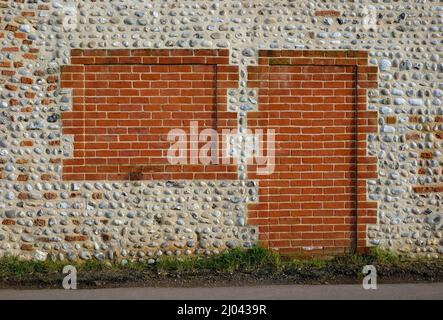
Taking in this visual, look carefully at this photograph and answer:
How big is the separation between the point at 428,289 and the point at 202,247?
2700 millimetres

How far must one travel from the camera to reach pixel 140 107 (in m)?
8.59

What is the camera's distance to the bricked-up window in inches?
334

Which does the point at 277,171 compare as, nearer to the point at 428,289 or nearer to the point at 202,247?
the point at 202,247

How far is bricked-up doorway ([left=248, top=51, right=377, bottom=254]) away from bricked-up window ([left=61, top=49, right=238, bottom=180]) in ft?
1.73

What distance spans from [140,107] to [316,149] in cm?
228

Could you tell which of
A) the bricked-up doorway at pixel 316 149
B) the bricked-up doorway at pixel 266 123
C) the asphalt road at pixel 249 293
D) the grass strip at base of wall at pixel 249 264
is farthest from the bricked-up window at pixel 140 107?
the asphalt road at pixel 249 293

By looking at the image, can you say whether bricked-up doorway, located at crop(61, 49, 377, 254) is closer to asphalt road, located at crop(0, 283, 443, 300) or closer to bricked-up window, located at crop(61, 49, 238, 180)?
bricked-up window, located at crop(61, 49, 238, 180)

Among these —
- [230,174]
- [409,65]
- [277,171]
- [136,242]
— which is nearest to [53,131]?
[136,242]

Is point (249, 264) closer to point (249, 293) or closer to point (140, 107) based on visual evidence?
point (249, 293)

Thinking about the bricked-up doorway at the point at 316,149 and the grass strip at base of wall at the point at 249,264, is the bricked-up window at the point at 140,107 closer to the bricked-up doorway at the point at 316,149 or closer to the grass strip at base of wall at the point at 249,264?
the bricked-up doorway at the point at 316,149

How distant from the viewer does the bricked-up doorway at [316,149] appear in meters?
8.67

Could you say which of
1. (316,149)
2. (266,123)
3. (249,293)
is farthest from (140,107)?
(249,293)

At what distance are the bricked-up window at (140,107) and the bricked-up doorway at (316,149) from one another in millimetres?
529

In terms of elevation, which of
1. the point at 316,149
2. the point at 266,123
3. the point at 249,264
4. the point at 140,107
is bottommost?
the point at 249,264
